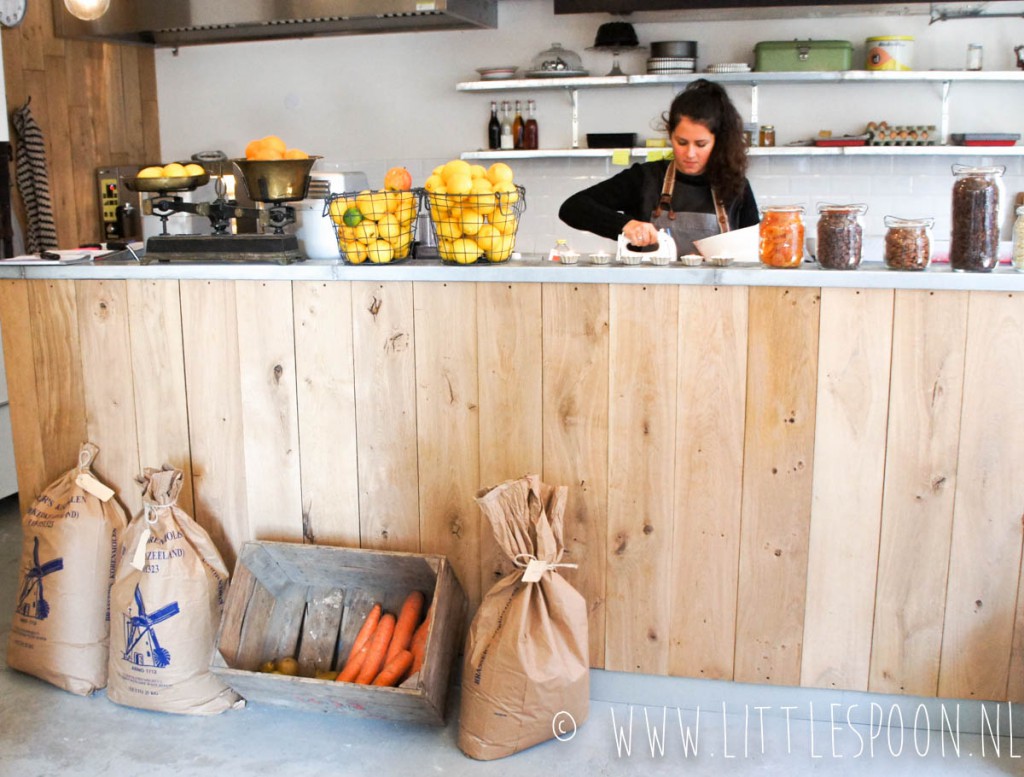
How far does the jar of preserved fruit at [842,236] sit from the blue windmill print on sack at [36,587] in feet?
7.08

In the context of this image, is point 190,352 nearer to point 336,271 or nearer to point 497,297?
point 336,271

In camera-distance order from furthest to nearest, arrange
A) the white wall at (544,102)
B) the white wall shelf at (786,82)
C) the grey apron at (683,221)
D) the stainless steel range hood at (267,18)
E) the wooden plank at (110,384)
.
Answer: the white wall at (544,102) < the white wall shelf at (786,82) < the stainless steel range hood at (267,18) < the grey apron at (683,221) < the wooden plank at (110,384)

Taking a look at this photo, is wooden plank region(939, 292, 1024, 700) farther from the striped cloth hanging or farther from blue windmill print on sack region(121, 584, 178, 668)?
the striped cloth hanging

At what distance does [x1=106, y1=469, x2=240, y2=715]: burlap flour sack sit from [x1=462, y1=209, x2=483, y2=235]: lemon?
102 centimetres

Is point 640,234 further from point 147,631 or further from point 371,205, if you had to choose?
point 147,631

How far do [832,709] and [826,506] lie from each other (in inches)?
21.2

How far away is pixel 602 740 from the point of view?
259 centimetres

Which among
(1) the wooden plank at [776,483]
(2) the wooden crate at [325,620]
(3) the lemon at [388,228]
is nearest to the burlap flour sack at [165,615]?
(2) the wooden crate at [325,620]

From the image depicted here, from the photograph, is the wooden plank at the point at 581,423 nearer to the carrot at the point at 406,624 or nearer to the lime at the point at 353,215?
the carrot at the point at 406,624

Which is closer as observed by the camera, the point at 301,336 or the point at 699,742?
the point at 699,742

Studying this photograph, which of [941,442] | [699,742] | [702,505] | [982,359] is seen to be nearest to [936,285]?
[982,359]

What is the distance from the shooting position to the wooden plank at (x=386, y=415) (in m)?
2.72

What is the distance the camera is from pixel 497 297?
2637 millimetres

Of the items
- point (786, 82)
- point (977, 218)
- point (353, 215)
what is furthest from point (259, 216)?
point (786, 82)
